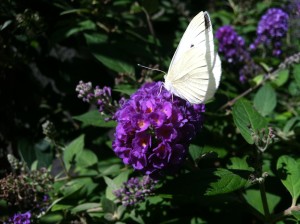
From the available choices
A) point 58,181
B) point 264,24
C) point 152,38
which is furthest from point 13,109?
point 264,24

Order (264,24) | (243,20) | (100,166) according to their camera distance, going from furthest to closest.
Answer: (243,20)
(264,24)
(100,166)

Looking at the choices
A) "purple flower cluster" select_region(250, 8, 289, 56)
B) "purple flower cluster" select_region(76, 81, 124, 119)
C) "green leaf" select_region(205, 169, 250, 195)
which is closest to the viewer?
"green leaf" select_region(205, 169, 250, 195)

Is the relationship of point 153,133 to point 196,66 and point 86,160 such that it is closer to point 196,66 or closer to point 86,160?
point 196,66

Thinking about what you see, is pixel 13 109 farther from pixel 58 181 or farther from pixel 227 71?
pixel 227 71

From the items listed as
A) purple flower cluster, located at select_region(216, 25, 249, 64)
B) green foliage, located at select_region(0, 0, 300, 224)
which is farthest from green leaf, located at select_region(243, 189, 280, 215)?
purple flower cluster, located at select_region(216, 25, 249, 64)

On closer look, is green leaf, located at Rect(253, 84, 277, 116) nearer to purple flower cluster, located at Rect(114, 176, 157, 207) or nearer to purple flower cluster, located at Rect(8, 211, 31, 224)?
purple flower cluster, located at Rect(114, 176, 157, 207)

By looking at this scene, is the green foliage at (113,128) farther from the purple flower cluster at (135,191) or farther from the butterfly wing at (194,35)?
the butterfly wing at (194,35)
